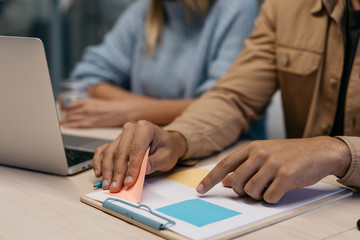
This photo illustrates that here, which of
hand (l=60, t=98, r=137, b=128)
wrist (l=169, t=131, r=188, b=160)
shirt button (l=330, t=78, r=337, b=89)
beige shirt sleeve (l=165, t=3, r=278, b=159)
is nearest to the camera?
wrist (l=169, t=131, r=188, b=160)

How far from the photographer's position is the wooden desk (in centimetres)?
59

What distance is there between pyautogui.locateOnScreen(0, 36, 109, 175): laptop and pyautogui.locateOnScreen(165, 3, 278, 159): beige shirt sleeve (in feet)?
0.80

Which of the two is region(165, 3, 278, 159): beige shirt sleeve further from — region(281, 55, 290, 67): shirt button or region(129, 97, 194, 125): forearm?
region(129, 97, 194, 125): forearm

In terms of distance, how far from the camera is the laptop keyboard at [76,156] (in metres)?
0.90

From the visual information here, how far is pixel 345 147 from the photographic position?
0.73 meters

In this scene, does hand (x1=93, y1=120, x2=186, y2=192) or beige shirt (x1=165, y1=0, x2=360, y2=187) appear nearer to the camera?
hand (x1=93, y1=120, x2=186, y2=192)

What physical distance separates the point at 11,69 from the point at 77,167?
22cm

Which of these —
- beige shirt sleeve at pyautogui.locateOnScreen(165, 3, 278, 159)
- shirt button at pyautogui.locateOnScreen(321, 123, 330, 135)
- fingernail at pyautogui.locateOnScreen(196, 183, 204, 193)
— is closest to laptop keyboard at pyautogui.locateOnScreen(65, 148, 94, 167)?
beige shirt sleeve at pyautogui.locateOnScreen(165, 3, 278, 159)

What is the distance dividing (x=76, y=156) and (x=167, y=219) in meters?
0.40

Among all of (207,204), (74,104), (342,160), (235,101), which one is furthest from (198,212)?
(74,104)

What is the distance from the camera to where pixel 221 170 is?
72 centimetres

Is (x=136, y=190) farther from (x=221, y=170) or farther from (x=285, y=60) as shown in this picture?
(x=285, y=60)

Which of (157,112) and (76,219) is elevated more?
(76,219)

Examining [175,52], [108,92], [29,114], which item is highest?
[29,114]
